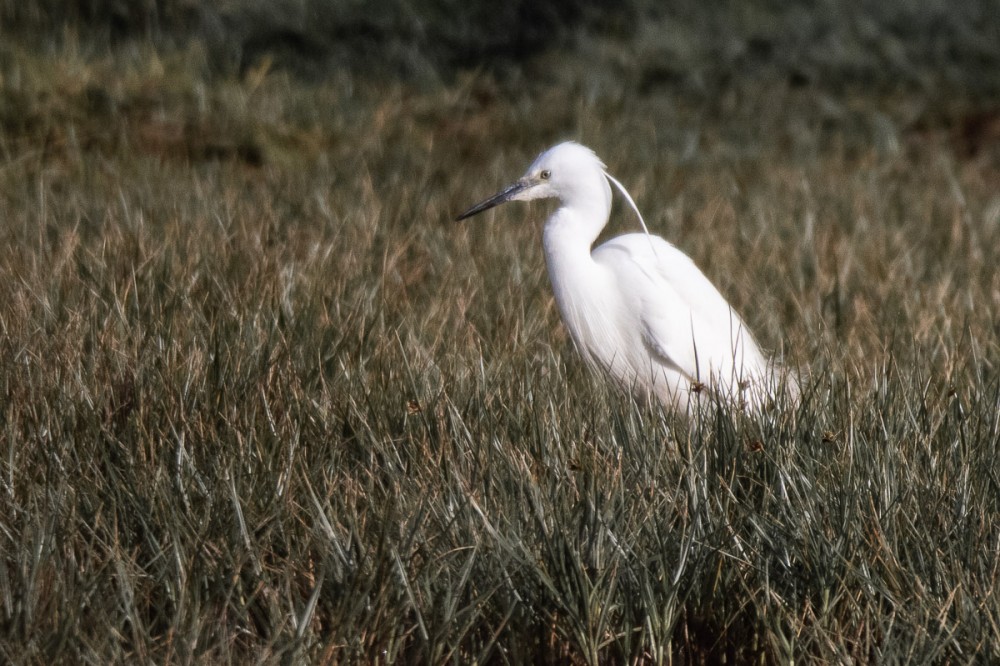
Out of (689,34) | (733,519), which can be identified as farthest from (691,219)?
(689,34)

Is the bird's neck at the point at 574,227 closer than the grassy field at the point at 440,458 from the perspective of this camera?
No

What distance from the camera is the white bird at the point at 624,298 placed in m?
3.21

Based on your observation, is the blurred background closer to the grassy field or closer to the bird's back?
the grassy field

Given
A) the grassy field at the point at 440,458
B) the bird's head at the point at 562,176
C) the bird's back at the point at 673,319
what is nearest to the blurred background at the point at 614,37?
the grassy field at the point at 440,458

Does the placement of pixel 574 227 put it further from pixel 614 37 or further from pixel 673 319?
pixel 614 37

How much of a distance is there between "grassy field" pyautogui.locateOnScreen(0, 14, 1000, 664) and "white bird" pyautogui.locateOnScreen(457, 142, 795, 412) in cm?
16

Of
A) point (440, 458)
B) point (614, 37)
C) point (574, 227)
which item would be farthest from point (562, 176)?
point (614, 37)

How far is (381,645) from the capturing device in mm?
1940

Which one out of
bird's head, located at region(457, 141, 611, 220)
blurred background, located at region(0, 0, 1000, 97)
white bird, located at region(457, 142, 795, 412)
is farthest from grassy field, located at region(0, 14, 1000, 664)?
blurred background, located at region(0, 0, 1000, 97)

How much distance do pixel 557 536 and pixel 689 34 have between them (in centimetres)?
731

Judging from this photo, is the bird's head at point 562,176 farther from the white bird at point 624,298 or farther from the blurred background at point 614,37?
the blurred background at point 614,37

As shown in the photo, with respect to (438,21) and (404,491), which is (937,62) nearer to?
(438,21)

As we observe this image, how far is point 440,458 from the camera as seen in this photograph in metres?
2.29

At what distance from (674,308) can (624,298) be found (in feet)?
0.42
